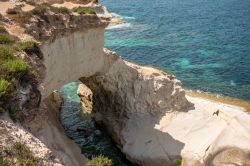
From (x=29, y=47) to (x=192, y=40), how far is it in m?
57.0

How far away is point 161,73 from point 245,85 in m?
21.0

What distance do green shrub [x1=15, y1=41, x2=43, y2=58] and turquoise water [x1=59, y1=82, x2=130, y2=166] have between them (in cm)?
1433

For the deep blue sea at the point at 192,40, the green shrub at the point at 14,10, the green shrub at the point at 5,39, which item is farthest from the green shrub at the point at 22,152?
the deep blue sea at the point at 192,40

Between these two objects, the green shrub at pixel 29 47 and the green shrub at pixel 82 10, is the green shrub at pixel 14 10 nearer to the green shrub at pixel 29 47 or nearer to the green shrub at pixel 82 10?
the green shrub at pixel 82 10

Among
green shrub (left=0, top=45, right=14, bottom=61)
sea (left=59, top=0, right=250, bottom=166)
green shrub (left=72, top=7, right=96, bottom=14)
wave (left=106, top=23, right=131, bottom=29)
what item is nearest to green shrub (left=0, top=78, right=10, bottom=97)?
green shrub (left=0, top=45, right=14, bottom=61)

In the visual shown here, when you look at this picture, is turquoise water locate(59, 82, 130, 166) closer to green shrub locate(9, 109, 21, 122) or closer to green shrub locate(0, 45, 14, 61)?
green shrub locate(0, 45, 14, 61)

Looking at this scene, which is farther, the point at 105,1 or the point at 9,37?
the point at 105,1

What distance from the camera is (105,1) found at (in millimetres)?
116062

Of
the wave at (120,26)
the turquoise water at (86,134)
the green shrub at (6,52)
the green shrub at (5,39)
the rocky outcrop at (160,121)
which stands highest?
the green shrub at (6,52)

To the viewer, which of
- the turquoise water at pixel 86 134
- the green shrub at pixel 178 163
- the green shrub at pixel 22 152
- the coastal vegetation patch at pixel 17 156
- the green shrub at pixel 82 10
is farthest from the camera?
the turquoise water at pixel 86 134

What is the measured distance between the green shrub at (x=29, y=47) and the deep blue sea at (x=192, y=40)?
3568 cm

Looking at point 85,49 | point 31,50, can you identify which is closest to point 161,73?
point 85,49

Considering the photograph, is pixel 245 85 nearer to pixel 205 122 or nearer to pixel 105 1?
pixel 205 122

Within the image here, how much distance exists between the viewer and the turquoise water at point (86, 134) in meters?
36.2
